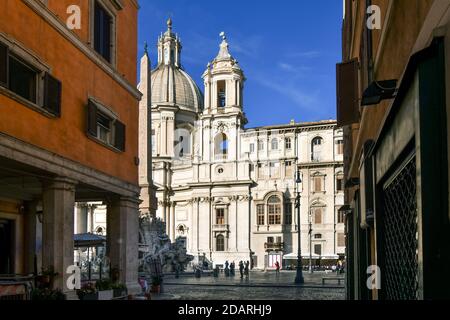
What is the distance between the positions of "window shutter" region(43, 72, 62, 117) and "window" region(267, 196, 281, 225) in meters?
60.0

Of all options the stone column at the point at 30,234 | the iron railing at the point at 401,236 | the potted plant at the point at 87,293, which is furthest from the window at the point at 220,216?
the iron railing at the point at 401,236

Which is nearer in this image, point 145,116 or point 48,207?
point 48,207

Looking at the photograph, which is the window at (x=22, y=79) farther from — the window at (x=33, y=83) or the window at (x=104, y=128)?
the window at (x=104, y=128)

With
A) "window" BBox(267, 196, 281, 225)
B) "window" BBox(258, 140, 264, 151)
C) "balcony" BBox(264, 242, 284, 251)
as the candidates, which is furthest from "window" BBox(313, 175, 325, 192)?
"balcony" BBox(264, 242, 284, 251)

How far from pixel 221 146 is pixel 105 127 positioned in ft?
198

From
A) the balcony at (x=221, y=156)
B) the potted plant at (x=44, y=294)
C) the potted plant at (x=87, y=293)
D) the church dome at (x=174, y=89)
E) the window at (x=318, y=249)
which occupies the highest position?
the church dome at (x=174, y=89)

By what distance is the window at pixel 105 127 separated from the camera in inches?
643

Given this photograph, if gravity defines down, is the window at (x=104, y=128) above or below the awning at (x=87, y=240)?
above

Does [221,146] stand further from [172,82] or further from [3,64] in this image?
[3,64]

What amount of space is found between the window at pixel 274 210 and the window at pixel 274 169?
267 cm

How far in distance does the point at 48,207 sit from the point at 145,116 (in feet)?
72.2
